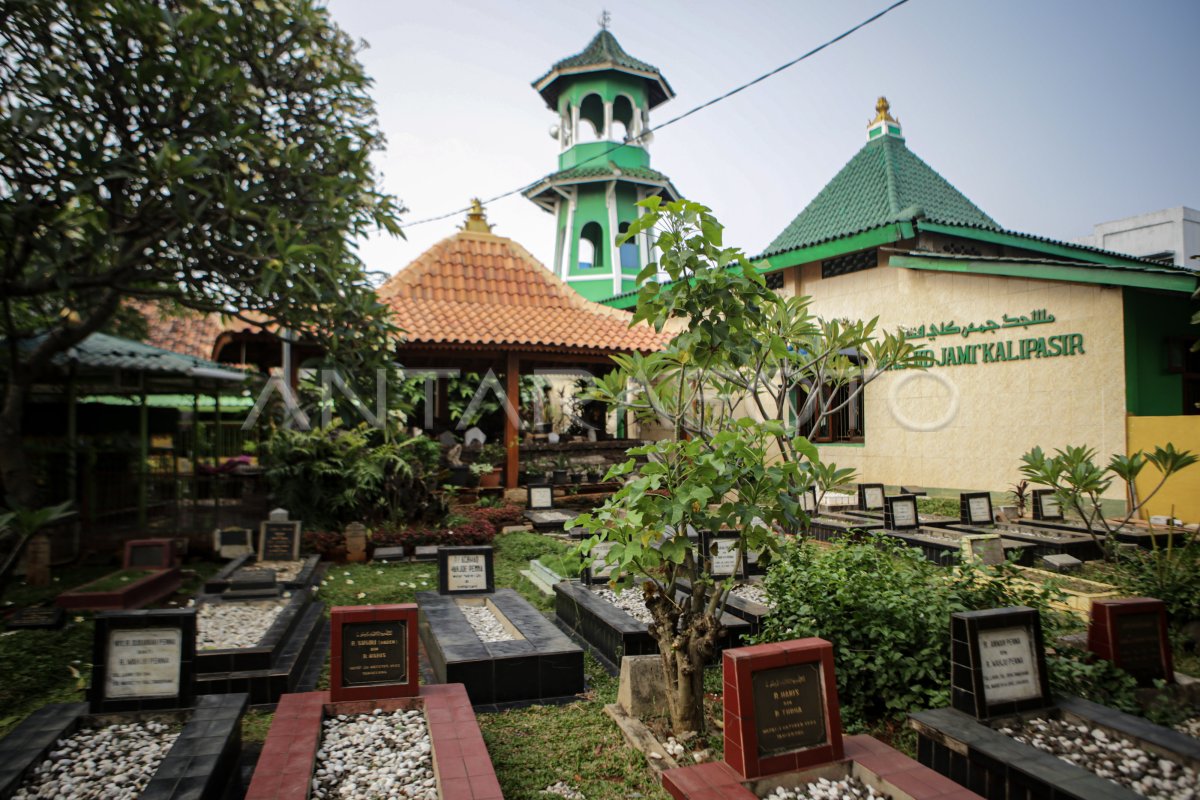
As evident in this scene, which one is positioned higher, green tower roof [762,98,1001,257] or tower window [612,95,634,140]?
tower window [612,95,634,140]

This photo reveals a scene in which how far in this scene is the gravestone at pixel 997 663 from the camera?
3639 millimetres

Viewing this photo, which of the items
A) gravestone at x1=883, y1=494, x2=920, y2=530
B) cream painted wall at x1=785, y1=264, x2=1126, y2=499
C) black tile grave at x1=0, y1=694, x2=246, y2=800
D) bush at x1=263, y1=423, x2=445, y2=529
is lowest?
black tile grave at x1=0, y1=694, x2=246, y2=800

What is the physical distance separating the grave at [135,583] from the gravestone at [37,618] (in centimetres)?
36

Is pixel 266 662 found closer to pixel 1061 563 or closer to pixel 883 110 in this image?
pixel 1061 563

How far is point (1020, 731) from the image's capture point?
11.7ft

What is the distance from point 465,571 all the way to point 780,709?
13.2ft

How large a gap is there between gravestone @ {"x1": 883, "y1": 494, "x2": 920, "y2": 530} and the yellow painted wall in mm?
3019

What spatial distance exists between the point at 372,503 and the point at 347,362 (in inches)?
140

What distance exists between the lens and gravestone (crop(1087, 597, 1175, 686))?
14.0 feet

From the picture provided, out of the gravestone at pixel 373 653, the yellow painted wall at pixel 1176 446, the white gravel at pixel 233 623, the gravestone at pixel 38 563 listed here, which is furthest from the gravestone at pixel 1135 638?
the gravestone at pixel 38 563

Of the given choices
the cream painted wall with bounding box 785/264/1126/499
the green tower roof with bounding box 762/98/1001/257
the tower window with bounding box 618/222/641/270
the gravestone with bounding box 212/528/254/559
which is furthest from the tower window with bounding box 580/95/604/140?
the gravestone with bounding box 212/528/254/559

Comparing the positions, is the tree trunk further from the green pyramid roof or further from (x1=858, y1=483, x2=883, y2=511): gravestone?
the green pyramid roof

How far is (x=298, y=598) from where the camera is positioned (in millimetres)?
6668

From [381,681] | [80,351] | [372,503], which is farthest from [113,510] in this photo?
[381,681]
